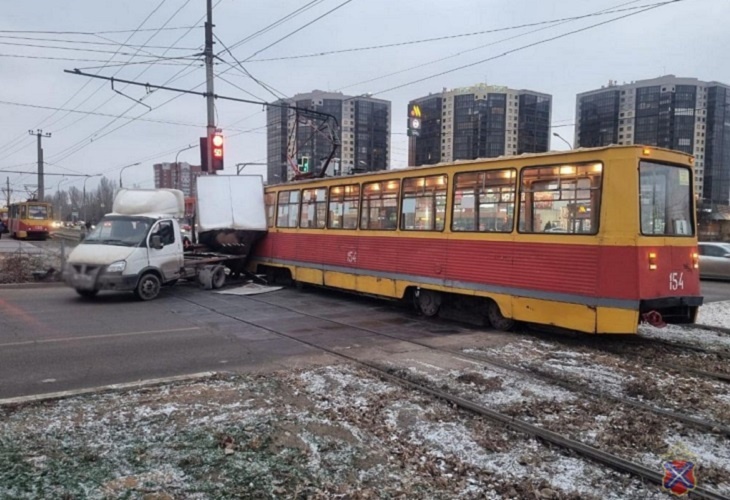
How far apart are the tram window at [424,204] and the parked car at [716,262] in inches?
564

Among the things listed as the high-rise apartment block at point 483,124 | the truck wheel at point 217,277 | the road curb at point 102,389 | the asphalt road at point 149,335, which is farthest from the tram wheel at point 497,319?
the high-rise apartment block at point 483,124

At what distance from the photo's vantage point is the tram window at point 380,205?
39.8ft

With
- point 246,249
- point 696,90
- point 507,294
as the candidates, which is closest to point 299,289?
point 246,249

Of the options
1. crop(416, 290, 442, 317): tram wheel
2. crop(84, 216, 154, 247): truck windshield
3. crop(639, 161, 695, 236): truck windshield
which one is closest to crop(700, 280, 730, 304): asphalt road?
crop(639, 161, 695, 236): truck windshield

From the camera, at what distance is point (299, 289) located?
16.1 m

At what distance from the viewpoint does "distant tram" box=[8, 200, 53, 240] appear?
41281 mm

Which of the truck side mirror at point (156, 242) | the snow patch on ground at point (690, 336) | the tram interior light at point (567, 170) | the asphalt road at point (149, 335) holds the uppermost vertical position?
the tram interior light at point (567, 170)

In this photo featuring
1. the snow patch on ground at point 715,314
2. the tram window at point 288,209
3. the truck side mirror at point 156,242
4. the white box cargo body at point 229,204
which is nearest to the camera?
the snow patch on ground at point 715,314

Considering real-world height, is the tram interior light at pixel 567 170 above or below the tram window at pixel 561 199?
above

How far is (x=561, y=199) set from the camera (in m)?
8.80

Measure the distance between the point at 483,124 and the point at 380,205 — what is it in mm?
17359

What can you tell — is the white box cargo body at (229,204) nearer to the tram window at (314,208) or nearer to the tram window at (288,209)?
the tram window at (288,209)

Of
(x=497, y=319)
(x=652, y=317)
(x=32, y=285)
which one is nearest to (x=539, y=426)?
(x=652, y=317)

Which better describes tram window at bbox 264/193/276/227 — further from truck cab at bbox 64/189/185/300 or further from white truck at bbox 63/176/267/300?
truck cab at bbox 64/189/185/300
